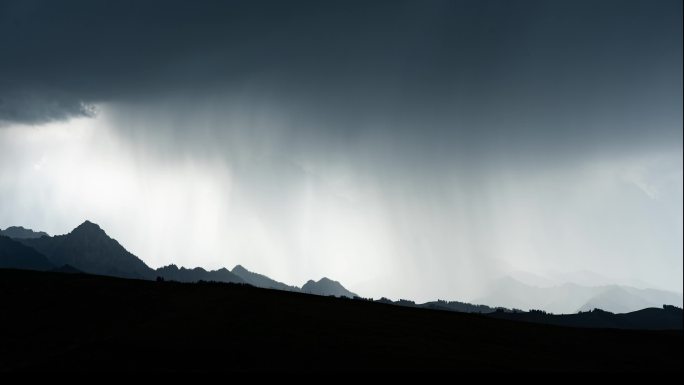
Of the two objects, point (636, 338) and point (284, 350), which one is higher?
point (636, 338)

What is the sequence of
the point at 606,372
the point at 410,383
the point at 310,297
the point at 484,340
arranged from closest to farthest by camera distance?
the point at 410,383 < the point at 606,372 < the point at 484,340 < the point at 310,297

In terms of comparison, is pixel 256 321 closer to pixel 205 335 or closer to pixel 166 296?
pixel 205 335

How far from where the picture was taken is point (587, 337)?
117 ft

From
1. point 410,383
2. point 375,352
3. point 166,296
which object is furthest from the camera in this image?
point 166,296

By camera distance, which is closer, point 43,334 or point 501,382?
point 501,382

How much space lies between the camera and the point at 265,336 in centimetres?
3009

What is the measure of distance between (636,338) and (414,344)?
19.1m

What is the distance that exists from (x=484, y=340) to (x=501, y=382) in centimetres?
1200

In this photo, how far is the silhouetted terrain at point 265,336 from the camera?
24.9 meters

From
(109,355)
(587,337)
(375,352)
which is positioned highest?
(587,337)

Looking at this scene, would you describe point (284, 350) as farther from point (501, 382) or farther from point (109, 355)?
point (501, 382)

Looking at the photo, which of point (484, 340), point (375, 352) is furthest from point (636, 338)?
point (375, 352)

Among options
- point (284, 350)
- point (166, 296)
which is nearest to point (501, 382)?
point (284, 350)

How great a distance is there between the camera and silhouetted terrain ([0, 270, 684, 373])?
24.9 metres
